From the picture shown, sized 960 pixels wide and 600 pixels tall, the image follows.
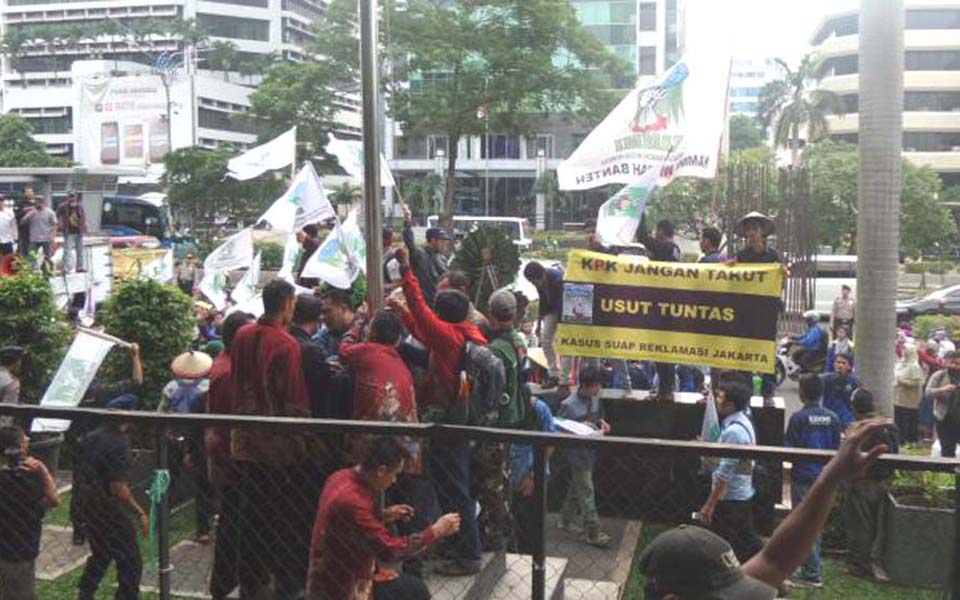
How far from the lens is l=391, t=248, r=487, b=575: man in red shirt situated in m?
5.48

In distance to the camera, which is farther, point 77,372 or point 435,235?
point 435,235

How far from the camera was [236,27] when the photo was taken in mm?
80125

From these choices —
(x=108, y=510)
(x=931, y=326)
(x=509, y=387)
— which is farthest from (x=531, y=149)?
(x=108, y=510)

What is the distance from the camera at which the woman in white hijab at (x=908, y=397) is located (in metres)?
12.3

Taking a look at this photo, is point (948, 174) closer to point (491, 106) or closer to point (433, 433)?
point (491, 106)

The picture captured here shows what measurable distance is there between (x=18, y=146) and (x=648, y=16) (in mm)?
41086

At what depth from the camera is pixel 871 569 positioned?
782 cm

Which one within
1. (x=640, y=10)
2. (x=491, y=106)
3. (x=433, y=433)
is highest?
(x=640, y=10)

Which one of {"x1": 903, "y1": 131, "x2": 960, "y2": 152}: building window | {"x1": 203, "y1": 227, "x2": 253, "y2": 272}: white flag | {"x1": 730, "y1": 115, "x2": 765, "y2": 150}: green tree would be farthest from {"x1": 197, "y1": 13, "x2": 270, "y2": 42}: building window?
{"x1": 203, "y1": 227, "x2": 253, "y2": 272}: white flag

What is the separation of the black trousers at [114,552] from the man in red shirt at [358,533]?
85.9 inches

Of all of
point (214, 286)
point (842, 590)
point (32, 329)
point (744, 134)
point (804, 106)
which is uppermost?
point (744, 134)

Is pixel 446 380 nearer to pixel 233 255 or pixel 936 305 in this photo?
pixel 233 255

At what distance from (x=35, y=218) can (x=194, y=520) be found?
465 inches

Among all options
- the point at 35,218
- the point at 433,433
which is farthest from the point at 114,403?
the point at 35,218
